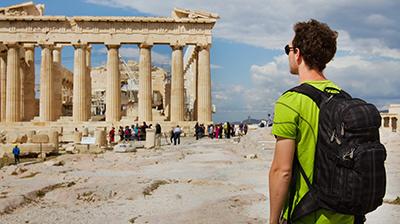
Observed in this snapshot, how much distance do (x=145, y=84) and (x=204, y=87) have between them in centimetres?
515

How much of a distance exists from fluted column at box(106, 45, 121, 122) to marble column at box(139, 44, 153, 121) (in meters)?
1.99

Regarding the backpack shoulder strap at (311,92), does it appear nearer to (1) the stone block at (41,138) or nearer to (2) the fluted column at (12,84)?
(1) the stone block at (41,138)

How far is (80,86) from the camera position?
45.9 metres

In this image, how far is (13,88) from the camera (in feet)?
153

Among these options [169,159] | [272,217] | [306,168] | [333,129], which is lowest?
[169,159]

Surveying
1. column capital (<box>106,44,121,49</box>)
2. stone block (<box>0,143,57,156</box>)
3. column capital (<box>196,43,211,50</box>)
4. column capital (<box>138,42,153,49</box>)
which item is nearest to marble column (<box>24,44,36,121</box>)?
column capital (<box>106,44,121,49</box>)

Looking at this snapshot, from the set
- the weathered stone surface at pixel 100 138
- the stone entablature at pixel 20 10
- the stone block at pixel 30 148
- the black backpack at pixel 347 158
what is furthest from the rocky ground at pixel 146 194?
the stone entablature at pixel 20 10

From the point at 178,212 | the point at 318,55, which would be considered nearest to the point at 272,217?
the point at 318,55

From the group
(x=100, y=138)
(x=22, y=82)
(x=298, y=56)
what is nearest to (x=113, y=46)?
(x=22, y=82)

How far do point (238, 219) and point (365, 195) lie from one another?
228 inches

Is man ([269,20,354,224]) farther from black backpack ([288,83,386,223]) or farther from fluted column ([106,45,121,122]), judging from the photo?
fluted column ([106,45,121,122])

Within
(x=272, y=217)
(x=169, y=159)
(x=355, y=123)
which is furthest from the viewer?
(x=169, y=159)

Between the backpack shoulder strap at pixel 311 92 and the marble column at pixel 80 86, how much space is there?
43.5m

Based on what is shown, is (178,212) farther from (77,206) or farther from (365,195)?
(365,195)
